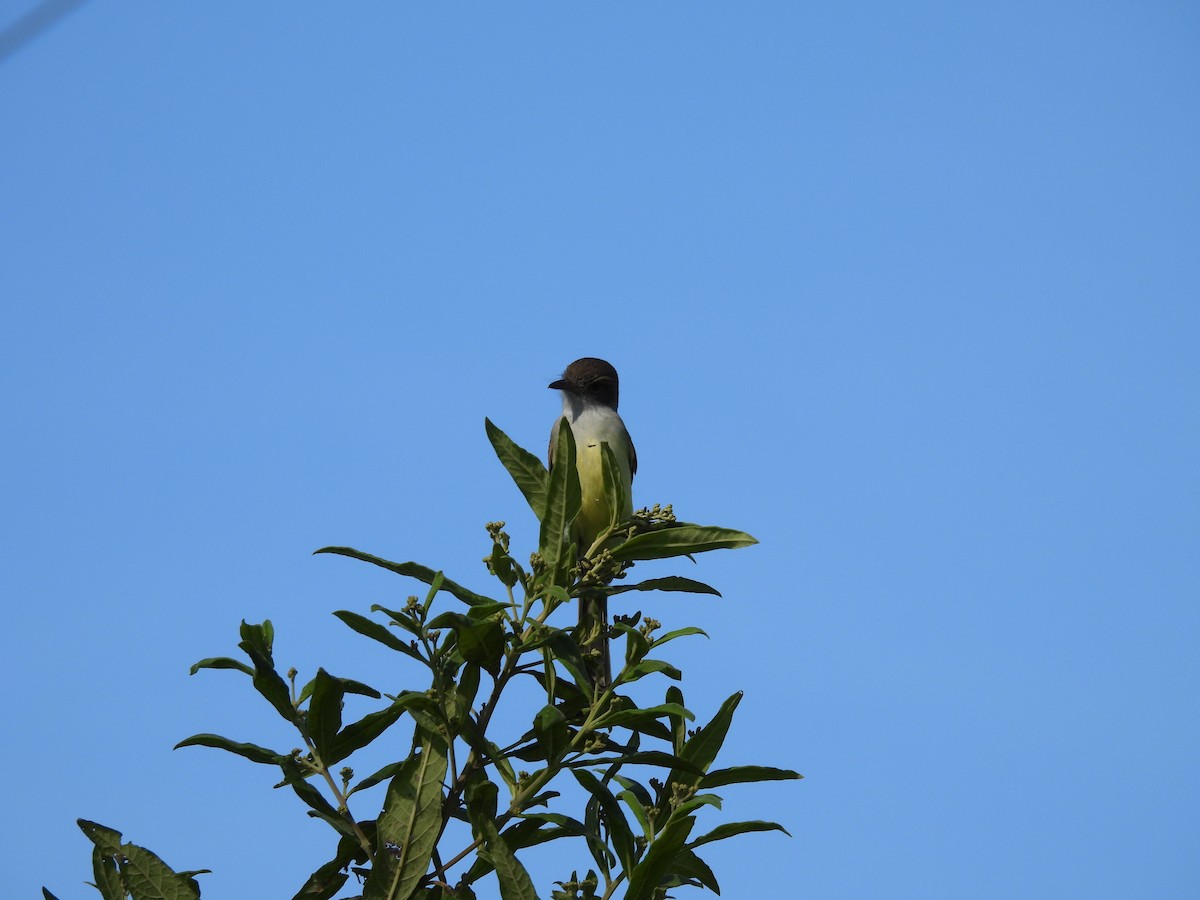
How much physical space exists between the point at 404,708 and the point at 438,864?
0.47 meters

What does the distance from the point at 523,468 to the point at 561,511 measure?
34 centimetres

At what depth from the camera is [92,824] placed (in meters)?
3.62

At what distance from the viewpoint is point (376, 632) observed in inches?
149

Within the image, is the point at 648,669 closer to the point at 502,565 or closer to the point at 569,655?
the point at 569,655

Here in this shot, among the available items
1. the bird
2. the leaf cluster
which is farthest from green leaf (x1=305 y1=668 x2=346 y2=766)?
the bird

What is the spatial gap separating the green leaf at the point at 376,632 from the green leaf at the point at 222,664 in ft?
1.03

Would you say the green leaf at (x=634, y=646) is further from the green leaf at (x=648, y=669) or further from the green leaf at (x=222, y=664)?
the green leaf at (x=222, y=664)

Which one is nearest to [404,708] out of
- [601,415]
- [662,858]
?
[662,858]

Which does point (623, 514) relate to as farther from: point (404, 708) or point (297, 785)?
point (297, 785)

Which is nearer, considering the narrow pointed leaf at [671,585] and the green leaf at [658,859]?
the green leaf at [658,859]

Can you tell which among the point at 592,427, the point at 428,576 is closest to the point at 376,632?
the point at 428,576

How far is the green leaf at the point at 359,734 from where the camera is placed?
385cm

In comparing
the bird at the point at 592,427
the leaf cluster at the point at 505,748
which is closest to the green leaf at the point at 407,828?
the leaf cluster at the point at 505,748

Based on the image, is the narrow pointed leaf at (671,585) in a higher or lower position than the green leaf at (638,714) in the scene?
higher
